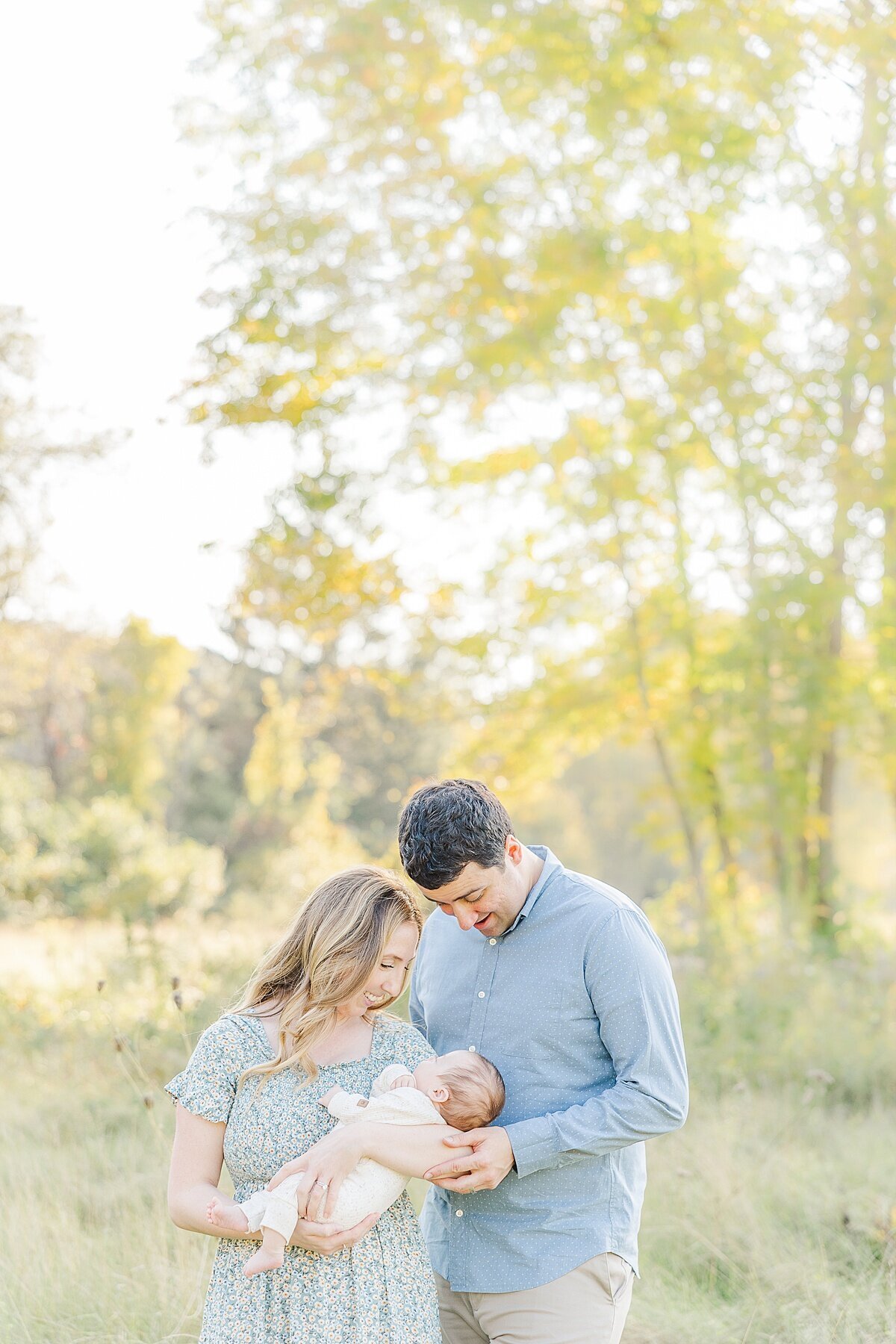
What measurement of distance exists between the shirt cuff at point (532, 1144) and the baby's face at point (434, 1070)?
5.9 inches

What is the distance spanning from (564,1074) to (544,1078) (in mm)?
42

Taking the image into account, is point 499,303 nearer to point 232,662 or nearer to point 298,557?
point 298,557

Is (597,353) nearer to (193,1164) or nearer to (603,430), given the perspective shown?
(603,430)

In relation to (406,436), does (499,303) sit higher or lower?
higher

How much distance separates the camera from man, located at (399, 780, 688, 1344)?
216cm

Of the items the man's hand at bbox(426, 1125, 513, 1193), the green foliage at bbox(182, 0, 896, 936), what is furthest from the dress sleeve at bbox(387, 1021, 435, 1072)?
the green foliage at bbox(182, 0, 896, 936)

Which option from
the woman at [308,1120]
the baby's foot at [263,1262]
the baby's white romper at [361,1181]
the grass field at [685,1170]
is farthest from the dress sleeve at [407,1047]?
the grass field at [685,1170]

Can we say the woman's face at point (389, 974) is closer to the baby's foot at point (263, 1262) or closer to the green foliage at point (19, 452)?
the baby's foot at point (263, 1262)

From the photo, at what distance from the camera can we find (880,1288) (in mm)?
3725

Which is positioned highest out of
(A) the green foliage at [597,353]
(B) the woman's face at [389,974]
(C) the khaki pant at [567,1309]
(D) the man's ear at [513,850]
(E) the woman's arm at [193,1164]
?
(A) the green foliage at [597,353]

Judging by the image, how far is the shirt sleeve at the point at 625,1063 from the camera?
7.02ft

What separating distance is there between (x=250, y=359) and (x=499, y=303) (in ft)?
5.68

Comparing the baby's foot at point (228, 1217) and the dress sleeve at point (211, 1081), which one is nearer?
the baby's foot at point (228, 1217)

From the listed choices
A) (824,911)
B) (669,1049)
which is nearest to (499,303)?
(824,911)
